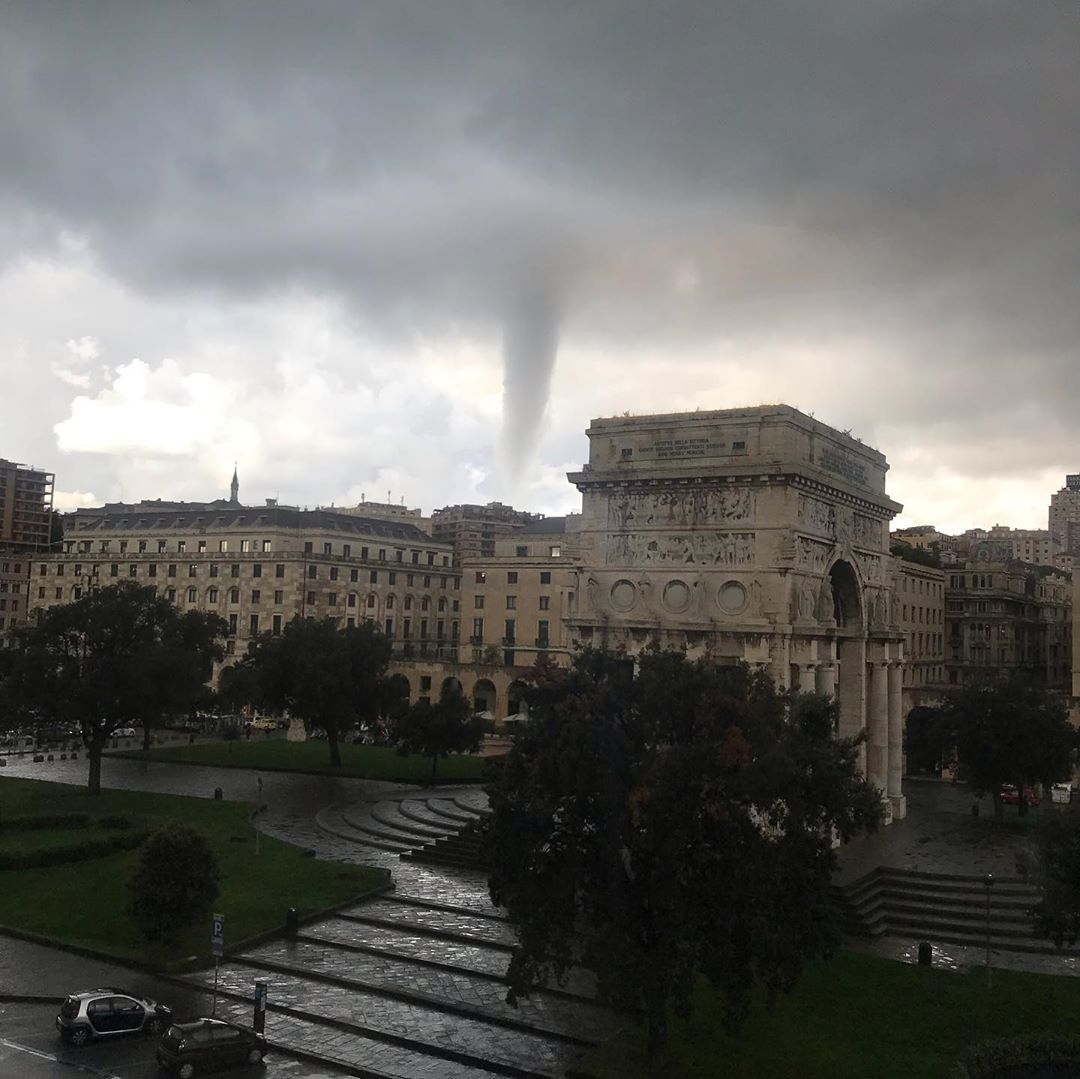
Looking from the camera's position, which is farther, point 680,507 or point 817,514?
point 817,514

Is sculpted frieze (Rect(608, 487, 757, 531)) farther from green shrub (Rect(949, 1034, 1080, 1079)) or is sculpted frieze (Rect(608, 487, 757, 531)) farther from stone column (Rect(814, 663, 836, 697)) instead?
green shrub (Rect(949, 1034, 1080, 1079))

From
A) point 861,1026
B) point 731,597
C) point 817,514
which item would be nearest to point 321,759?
point 731,597

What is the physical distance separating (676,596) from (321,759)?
102ft

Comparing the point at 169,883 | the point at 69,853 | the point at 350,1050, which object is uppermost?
the point at 169,883

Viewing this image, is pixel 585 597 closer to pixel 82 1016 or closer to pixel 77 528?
pixel 82 1016

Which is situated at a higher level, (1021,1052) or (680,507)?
(680,507)

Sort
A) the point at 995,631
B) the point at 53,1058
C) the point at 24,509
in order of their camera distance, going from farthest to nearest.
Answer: the point at 24,509, the point at 995,631, the point at 53,1058

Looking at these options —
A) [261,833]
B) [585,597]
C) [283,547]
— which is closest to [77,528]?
[283,547]

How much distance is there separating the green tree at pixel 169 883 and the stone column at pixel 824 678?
22311 millimetres

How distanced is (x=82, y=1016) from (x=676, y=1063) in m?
12.0

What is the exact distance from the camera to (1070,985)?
26.6 m

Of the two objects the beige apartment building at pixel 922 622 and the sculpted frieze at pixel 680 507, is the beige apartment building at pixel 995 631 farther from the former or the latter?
the sculpted frieze at pixel 680 507

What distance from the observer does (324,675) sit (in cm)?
5722

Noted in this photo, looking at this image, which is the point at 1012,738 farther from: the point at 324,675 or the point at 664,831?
the point at 324,675
